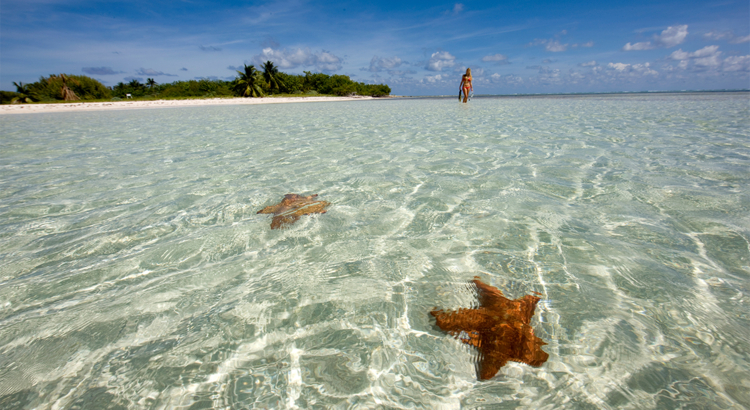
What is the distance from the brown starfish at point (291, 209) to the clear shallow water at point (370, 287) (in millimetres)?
166

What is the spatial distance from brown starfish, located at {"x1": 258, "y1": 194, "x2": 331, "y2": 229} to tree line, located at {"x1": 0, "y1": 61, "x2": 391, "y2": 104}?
50.3 metres

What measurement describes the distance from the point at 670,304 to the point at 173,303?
3.21m

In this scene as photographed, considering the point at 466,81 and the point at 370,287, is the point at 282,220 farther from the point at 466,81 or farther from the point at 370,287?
the point at 466,81

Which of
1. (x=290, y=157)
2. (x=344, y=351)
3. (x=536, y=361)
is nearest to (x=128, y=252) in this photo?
(x=344, y=351)

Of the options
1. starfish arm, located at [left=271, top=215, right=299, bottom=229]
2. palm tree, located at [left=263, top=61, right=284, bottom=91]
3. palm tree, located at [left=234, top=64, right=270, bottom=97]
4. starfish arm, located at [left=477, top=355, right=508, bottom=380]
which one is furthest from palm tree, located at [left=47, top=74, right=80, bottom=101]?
starfish arm, located at [left=477, top=355, right=508, bottom=380]

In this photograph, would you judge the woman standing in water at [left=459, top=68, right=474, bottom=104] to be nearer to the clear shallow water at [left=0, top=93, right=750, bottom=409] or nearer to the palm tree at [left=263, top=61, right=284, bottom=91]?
the clear shallow water at [left=0, top=93, right=750, bottom=409]

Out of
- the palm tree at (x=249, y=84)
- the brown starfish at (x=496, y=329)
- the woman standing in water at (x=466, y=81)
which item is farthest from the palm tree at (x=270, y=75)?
the brown starfish at (x=496, y=329)

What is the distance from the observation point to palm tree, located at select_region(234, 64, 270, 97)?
47469mm

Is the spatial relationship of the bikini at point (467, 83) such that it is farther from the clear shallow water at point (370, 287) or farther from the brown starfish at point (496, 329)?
the brown starfish at point (496, 329)

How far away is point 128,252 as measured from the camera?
2734 mm

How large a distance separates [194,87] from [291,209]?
69196 mm

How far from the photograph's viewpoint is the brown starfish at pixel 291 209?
3.22 meters

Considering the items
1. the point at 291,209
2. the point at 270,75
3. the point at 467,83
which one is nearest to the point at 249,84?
the point at 270,75

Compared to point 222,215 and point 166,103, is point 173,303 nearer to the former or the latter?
point 222,215
